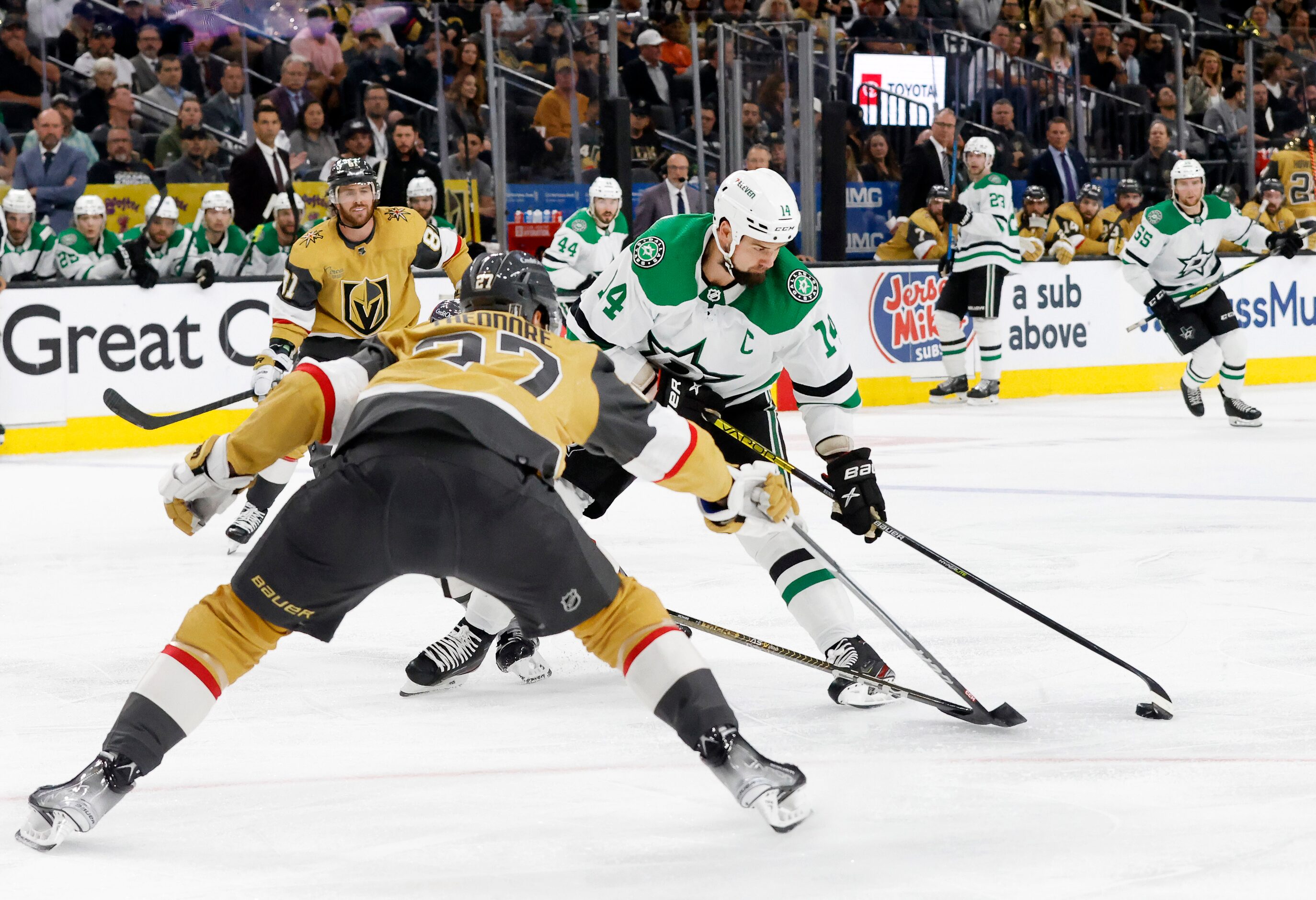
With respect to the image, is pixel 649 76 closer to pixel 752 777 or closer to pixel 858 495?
pixel 858 495

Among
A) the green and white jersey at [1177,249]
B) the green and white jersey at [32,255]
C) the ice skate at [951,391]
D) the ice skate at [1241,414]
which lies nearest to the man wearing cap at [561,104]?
the ice skate at [951,391]

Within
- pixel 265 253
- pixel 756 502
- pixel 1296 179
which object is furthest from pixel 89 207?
pixel 1296 179

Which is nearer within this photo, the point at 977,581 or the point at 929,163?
the point at 977,581

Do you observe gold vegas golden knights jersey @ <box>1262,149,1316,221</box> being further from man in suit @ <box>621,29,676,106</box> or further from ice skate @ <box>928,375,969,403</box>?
man in suit @ <box>621,29,676,106</box>

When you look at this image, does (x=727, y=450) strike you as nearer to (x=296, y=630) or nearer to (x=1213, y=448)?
(x=296, y=630)

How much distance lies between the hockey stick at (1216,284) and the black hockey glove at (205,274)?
5535mm

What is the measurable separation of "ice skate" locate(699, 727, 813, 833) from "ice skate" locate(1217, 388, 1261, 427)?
761 cm

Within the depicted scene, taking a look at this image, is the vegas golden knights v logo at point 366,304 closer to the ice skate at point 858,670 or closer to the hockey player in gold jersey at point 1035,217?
the ice skate at point 858,670

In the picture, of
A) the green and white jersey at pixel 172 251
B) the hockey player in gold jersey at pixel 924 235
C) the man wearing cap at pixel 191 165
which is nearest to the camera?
the green and white jersey at pixel 172 251

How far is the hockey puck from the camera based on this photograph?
134 inches

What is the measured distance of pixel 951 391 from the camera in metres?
11.3

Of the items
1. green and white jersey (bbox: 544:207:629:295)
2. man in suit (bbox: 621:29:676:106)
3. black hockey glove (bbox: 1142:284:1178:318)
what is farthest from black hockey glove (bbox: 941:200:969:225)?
green and white jersey (bbox: 544:207:629:295)

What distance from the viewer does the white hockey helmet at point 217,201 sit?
9.26 m

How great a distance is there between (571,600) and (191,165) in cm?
812
